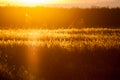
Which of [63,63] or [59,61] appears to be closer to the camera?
[63,63]

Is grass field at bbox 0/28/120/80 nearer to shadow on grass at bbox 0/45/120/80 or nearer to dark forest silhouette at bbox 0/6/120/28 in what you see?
shadow on grass at bbox 0/45/120/80

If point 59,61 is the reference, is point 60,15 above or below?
above

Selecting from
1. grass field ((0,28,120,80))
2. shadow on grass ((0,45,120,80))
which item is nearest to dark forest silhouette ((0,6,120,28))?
grass field ((0,28,120,80))

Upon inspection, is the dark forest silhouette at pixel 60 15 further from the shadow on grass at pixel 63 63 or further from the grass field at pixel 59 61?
the shadow on grass at pixel 63 63

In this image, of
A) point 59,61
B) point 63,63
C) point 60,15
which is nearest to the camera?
point 63,63

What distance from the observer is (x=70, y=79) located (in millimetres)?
12055

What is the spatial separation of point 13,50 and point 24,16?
32.9m

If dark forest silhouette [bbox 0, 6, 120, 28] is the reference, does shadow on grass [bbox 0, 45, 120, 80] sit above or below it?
below

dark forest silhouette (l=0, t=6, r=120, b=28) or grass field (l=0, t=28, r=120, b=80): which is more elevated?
dark forest silhouette (l=0, t=6, r=120, b=28)

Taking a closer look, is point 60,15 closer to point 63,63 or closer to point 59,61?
point 59,61

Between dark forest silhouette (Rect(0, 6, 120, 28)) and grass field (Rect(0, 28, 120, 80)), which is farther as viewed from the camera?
dark forest silhouette (Rect(0, 6, 120, 28))

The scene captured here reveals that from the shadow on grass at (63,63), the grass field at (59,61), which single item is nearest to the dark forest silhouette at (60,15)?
the grass field at (59,61)

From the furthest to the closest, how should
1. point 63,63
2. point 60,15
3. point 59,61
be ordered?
1. point 60,15
2. point 59,61
3. point 63,63

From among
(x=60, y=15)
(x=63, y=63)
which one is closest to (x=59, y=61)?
(x=63, y=63)
